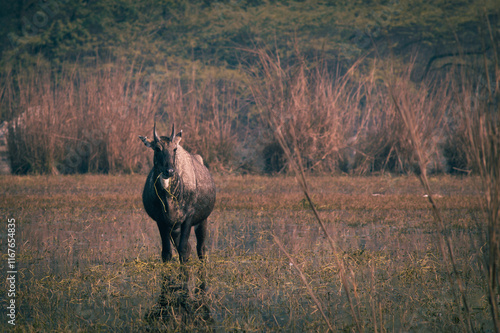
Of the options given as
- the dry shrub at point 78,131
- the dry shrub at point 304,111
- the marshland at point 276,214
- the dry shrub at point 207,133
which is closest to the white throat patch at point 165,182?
the marshland at point 276,214

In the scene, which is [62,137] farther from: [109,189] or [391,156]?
[391,156]

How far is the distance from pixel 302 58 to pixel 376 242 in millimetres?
8782

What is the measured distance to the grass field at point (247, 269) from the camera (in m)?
4.21

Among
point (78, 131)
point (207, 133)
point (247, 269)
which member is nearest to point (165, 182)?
point (247, 269)

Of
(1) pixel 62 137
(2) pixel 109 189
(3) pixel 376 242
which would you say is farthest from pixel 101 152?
(3) pixel 376 242

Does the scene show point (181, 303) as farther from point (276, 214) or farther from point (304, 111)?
point (304, 111)

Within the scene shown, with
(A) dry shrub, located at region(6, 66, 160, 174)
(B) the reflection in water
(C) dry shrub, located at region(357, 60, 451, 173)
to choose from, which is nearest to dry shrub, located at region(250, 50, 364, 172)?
(C) dry shrub, located at region(357, 60, 451, 173)

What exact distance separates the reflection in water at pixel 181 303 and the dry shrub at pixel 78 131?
10.3 m

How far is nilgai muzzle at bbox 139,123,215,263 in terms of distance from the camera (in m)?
5.51

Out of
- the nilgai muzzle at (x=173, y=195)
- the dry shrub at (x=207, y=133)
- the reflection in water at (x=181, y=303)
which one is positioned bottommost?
the dry shrub at (x=207, y=133)

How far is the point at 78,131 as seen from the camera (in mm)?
15188

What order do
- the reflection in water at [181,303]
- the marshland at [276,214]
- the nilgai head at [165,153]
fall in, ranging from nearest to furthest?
the marshland at [276,214]
the reflection in water at [181,303]
the nilgai head at [165,153]

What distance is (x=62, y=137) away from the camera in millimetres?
14914

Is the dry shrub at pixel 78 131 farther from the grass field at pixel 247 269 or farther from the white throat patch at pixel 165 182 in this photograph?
the white throat patch at pixel 165 182
